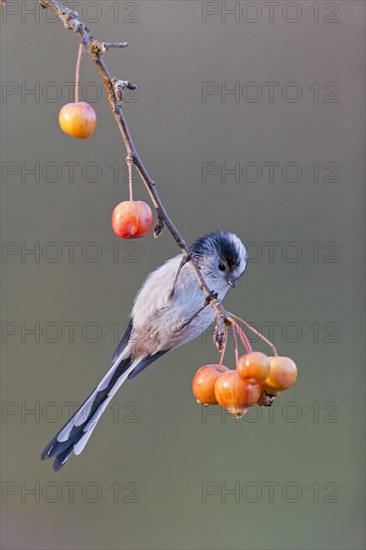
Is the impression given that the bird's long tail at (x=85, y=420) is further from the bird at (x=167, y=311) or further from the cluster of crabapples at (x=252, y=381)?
the cluster of crabapples at (x=252, y=381)

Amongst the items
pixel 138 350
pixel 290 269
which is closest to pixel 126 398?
pixel 290 269

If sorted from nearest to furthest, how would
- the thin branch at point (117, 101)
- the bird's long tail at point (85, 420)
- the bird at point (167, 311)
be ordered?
the thin branch at point (117, 101)
the bird's long tail at point (85, 420)
the bird at point (167, 311)

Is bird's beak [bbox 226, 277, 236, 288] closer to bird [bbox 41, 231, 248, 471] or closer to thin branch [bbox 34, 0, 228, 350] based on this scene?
bird [bbox 41, 231, 248, 471]

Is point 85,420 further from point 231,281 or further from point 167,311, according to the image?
point 231,281

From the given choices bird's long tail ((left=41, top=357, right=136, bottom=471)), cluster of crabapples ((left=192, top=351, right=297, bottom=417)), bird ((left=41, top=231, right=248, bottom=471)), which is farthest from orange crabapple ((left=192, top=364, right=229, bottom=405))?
bird ((left=41, top=231, right=248, bottom=471))

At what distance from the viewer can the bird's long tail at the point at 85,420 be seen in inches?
49.6

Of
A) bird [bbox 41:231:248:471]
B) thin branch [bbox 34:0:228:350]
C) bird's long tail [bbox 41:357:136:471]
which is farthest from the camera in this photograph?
bird [bbox 41:231:248:471]

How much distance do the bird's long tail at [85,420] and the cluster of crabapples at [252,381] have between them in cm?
45

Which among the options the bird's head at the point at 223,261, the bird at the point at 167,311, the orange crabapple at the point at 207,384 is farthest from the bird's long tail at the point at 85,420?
the orange crabapple at the point at 207,384

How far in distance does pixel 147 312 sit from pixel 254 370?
741mm

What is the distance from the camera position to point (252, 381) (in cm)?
75

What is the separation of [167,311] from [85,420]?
248mm

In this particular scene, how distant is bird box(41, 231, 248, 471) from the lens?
1442 mm

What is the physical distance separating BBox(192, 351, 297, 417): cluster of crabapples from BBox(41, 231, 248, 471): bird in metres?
0.62
